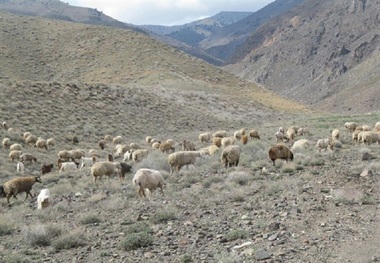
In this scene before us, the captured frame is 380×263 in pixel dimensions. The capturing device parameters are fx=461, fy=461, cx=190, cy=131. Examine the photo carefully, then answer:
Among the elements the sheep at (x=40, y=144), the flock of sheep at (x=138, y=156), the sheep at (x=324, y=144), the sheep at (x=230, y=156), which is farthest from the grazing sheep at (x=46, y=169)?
the sheep at (x=324, y=144)

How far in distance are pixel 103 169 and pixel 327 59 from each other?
132790mm

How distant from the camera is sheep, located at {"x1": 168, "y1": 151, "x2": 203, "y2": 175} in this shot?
58.7ft

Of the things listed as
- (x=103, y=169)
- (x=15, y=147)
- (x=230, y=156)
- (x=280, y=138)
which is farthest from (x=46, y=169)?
(x=280, y=138)

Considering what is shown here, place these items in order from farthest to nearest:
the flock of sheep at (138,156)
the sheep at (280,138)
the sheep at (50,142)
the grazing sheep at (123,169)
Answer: the sheep at (50,142), the sheep at (280,138), the grazing sheep at (123,169), the flock of sheep at (138,156)

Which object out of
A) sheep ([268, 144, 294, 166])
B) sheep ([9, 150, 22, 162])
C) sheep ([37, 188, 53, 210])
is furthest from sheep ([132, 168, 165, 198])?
sheep ([9, 150, 22, 162])

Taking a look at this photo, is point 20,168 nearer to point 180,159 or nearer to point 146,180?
point 180,159

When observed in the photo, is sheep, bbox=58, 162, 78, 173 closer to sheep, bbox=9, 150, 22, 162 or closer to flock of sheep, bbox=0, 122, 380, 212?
flock of sheep, bbox=0, 122, 380, 212

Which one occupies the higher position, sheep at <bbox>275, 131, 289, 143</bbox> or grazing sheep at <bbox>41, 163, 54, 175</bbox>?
sheep at <bbox>275, 131, 289, 143</bbox>

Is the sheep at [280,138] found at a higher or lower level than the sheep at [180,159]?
lower

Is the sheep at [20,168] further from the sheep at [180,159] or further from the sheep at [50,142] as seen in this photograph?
the sheep at [180,159]

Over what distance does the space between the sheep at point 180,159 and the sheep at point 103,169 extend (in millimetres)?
2091

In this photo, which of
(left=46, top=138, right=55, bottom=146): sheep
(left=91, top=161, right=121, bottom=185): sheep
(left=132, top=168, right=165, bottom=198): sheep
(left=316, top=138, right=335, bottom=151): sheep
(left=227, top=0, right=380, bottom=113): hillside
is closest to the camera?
(left=132, top=168, right=165, bottom=198): sheep

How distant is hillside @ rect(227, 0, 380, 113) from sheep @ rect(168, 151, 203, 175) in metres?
85.4

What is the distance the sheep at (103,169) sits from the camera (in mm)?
16969
